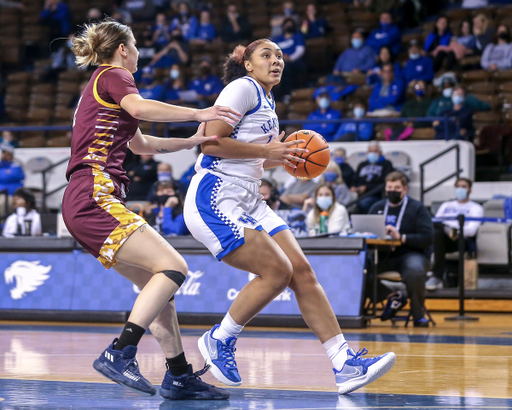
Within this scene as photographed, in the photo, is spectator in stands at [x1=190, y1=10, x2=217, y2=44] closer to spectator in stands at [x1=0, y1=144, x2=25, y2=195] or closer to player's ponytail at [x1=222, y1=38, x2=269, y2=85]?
spectator in stands at [x1=0, y1=144, x2=25, y2=195]

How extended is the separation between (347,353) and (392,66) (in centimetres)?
1071

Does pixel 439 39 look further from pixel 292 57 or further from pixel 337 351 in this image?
pixel 337 351

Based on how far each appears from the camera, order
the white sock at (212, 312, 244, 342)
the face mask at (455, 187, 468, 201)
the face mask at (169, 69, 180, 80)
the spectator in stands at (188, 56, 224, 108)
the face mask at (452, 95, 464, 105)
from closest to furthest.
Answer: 1. the white sock at (212, 312, 244, 342)
2. the face mask at (455, 187, 468, 201)
3. the face mask at (452, 95, 464, 105)
4. the spectator in stands at (188, 56, 224, 108)
5. the face mask at (169, 69, 180, 80)

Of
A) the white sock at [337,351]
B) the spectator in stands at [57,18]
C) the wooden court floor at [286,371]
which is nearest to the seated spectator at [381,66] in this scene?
the wooden court floor at [286,371]

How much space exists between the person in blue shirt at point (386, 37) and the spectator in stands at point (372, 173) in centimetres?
362

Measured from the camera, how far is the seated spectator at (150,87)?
15.5 meters

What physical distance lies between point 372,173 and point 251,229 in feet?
26.4

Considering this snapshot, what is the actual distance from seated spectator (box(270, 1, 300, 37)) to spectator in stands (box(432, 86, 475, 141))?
4571mm

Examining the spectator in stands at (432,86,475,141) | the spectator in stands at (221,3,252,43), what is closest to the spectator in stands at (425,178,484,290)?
the spectator in stands at (432,86,475,141)

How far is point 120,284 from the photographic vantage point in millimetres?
8938

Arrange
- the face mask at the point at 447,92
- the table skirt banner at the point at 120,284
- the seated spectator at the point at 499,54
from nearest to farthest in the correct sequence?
1. the table skirt banner at the point at 120,284
2. the face mask at the point at 447,92
3. the seated spectator at the point at 499,54

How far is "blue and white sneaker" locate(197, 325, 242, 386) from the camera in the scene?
4195 mm

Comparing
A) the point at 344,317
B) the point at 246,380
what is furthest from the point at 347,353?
the point at 344,317

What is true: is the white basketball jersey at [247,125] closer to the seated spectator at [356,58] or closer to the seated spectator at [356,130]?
the seated spectator at [356,130]
